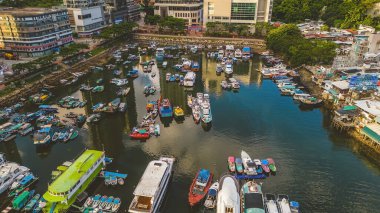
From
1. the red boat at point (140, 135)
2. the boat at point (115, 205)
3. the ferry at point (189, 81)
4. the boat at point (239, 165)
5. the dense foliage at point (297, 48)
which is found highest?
the dense foliage at point (297, 48)

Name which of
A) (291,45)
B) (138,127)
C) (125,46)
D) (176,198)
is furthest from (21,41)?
(291,45)

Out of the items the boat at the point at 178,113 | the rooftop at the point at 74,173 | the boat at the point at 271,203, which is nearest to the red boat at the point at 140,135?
the boat at the point at 178,113

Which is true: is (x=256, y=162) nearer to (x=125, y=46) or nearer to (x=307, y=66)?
(x=307, y=66)

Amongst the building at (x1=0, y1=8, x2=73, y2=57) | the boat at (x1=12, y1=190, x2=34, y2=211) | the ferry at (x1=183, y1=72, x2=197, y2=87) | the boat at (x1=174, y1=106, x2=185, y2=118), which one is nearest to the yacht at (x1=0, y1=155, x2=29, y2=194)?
the boat at (x1=12, y1=190, x2=34, y2=211)

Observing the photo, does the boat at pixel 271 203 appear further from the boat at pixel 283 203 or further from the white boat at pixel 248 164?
the white boat at pixel 248 164

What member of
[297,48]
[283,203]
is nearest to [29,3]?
[297,48]

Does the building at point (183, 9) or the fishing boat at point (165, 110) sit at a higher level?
the building at point (183, 9)

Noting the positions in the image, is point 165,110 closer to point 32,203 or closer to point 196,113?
point 196,113
